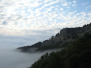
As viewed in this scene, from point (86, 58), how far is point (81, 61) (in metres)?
0.73

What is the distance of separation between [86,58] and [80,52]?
4.24 ft

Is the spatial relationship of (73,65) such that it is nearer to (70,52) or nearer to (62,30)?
(70,52)

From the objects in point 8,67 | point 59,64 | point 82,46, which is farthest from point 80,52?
point 8,67

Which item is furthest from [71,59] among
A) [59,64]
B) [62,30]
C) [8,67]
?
[62,30]

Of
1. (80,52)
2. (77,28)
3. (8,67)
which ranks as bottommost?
(8,67)

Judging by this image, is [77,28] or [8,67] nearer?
[8,67]

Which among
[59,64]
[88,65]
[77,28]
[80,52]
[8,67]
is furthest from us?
[77,28]

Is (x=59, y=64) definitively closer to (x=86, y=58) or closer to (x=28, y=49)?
(x=86, y=58)

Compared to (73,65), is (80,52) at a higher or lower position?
higher

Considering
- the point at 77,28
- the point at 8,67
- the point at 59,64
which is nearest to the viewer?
the point at 59,64

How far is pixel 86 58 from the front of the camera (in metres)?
15.0

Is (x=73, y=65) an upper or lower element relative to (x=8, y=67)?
upper

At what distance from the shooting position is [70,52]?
58.6 feet

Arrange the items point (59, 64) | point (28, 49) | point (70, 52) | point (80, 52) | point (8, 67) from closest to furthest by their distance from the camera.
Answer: point (80, 52)
point (70, 52)
point (59, 64)
point (8, 67)
point (28, 49)
